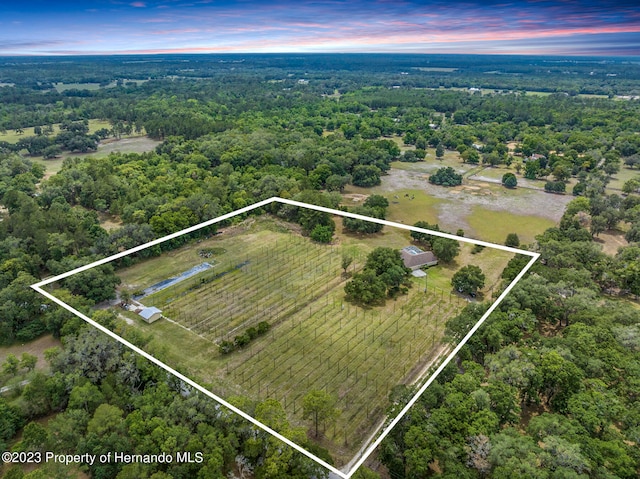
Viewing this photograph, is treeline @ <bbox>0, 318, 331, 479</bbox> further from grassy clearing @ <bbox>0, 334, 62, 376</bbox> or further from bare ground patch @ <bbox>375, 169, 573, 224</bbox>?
bare ground patch @ <bbox>375, 169, 573, 224</bbox>

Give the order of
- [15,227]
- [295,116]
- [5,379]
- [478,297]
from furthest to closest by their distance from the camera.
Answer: [295,116]
[15,227]
[478,297]
[5,379]

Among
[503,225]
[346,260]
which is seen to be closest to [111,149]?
[346,260]

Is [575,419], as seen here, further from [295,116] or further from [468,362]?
[295,116]

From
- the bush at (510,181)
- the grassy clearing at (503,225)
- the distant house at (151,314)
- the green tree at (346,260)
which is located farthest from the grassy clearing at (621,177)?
the distant house at (151,314)

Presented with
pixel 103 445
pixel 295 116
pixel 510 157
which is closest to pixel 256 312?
pixel 103 445

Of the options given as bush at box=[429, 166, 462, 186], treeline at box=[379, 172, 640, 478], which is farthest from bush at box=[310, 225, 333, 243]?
bush at box=[429, 166, 462, 186]
